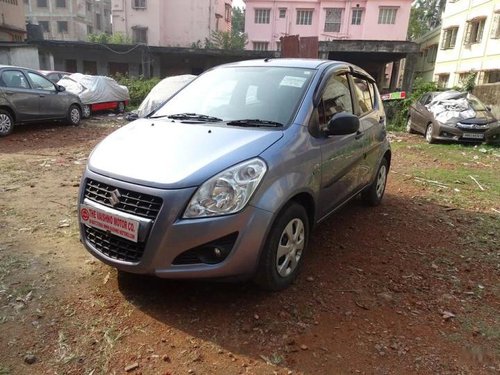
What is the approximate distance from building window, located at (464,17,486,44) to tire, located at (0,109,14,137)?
2255 centimetres

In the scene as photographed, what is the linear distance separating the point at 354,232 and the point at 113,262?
106 inches

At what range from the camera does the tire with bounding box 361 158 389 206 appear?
513 centimetres

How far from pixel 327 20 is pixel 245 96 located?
3471 cm

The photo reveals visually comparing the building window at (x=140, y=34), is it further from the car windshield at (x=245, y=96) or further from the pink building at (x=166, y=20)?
the car windshield at (x=245, y=96)

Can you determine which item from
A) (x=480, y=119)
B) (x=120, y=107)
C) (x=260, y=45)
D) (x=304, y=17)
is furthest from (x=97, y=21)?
(x=480, y=119)

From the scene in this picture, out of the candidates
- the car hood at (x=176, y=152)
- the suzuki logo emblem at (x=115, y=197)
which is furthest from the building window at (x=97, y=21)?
the suzuki logo emblem at (x=115, y=197)

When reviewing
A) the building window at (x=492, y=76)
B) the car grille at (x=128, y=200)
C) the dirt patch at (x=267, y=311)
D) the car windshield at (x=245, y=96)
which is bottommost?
the dirt patch at (x=267, y=311)

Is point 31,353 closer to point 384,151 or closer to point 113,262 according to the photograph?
point 113,262

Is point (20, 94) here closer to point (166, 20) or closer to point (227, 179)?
point (227, 179)

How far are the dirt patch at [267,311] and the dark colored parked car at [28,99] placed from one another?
5793mm

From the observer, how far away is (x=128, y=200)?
8.71ft

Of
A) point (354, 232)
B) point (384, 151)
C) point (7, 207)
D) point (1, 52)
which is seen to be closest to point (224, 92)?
point (354, 232)

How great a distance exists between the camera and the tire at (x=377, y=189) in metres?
5.13

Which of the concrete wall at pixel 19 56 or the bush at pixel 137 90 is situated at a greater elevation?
A: the concrete wall at pixel 19 56
